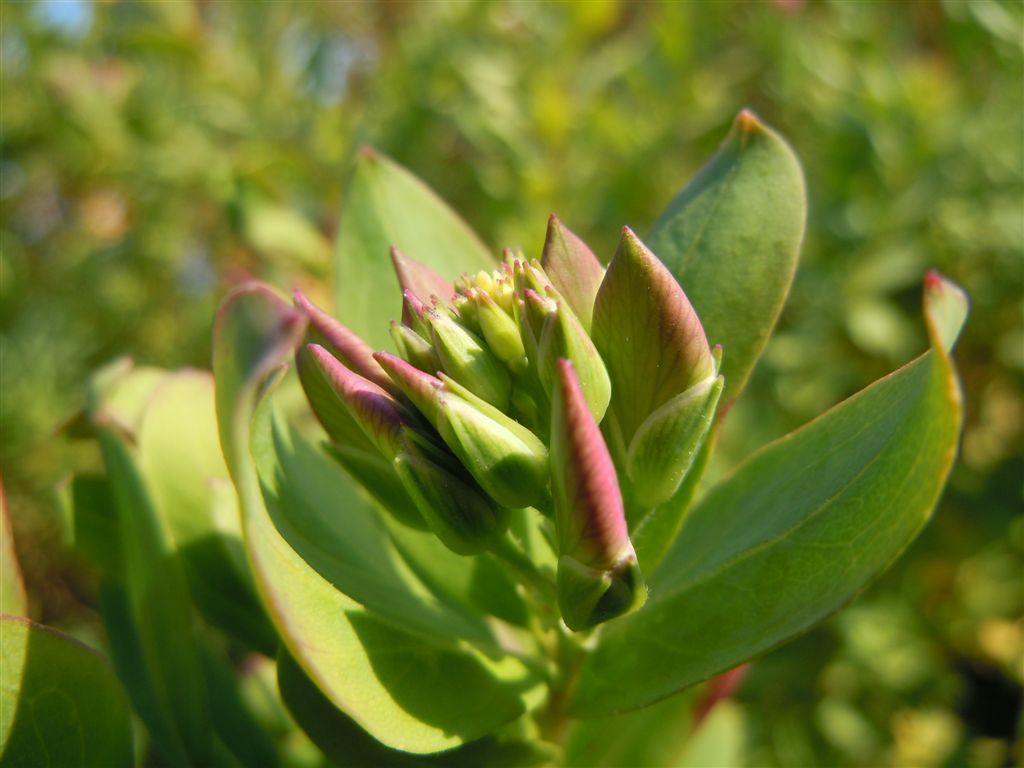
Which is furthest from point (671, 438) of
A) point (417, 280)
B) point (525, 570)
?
point (417, 280)

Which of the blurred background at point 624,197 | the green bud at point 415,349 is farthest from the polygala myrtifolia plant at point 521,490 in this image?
the blurred background at point 624,197

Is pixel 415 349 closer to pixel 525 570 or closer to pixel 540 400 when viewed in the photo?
pixel 540 400

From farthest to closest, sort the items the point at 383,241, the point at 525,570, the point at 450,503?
the point at 383,241
the point at 525,570
the point at 450,503

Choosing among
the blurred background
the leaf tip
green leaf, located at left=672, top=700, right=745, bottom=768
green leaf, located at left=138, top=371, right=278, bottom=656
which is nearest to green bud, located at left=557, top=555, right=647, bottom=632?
the leaf tip

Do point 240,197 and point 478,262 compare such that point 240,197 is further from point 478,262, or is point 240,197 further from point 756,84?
point 756,84

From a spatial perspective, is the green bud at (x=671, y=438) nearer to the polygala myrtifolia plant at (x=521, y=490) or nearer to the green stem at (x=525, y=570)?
the polygala myrtifolia plant at (x=521, y=490)

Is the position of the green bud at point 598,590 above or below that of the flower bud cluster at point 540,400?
below
